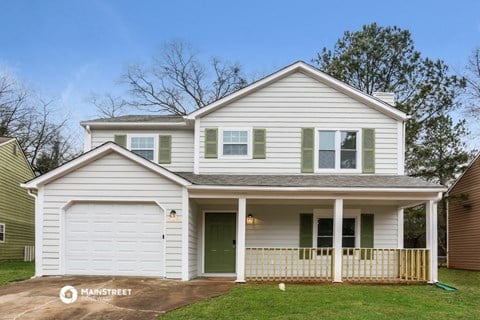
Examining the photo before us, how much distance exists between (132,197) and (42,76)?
22733 mm

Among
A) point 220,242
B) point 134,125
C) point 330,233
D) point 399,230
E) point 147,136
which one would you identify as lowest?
point 220,242

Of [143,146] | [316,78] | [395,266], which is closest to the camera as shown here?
[395,266]

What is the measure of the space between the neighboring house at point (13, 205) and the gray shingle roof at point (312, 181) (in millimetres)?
11417

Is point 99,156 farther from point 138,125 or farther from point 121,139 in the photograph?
point 138,125

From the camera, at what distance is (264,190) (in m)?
12.8

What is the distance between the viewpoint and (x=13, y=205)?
22625 millimetres

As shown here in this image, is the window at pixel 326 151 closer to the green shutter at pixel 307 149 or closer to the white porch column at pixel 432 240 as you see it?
the green shutter at pixel 307 149

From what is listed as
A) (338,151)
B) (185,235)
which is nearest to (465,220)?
(338,151)

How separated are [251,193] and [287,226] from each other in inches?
95.6

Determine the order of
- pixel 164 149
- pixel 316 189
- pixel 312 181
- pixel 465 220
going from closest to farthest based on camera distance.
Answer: pixel 316 189 < pixel 312 181 < pixel 164 149 < pixel 465 220

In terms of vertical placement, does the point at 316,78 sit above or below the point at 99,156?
above

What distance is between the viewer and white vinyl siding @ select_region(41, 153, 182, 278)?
12.8 m

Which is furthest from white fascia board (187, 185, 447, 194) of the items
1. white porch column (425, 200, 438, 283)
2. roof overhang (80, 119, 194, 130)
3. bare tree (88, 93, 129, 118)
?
bare tree (88, 93, 129, 118)

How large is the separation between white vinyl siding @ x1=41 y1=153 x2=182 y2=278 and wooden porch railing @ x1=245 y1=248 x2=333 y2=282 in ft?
7.49
